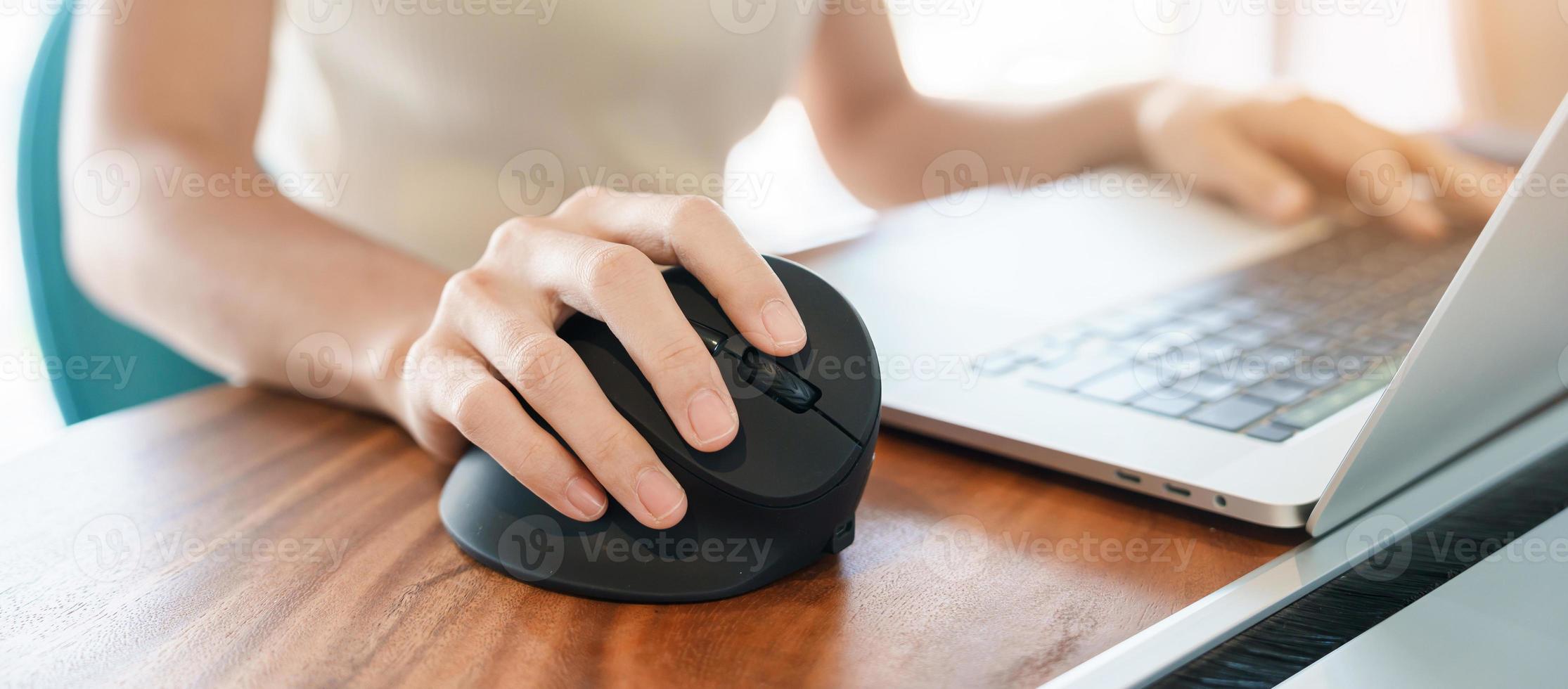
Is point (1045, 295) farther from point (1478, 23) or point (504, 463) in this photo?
point (1478, 23)

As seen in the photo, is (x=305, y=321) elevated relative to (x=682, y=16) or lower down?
lower down

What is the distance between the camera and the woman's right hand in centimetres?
33

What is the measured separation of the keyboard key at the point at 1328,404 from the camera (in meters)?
0.42

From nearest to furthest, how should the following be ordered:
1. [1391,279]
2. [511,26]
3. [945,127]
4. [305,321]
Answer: [305,321] → [1391,279] → [511,26] → [945,127]

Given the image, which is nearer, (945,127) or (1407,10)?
(945,127)

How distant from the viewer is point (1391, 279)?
0.67 metres

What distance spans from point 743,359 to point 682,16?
604mm

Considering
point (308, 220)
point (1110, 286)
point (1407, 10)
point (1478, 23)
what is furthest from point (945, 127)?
point (1407, 10)
